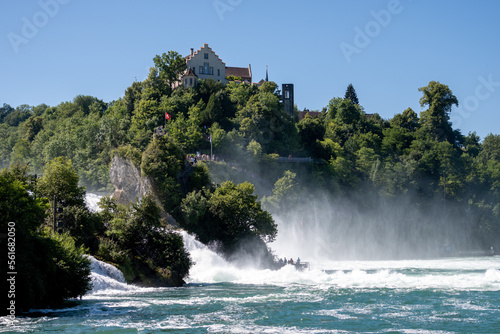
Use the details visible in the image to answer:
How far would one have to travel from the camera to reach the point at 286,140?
373 ft

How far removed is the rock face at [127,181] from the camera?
79175 mm

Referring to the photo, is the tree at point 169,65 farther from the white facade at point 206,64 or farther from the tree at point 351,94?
the tree at point 351,94

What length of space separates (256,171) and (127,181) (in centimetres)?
2777

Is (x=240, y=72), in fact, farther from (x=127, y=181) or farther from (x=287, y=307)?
(x=287, y=307)

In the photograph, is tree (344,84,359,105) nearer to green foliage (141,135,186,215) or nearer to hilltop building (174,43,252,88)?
hilltop building (174,43,252,88)

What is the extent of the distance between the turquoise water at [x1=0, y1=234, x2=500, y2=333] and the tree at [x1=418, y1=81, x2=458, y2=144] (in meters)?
90.3

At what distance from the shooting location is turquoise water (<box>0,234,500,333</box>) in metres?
35.5

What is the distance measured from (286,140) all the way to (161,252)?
5826cm

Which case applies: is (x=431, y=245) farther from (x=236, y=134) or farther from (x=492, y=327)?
(x=492, y=327)

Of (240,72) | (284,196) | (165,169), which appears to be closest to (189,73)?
(284,196)

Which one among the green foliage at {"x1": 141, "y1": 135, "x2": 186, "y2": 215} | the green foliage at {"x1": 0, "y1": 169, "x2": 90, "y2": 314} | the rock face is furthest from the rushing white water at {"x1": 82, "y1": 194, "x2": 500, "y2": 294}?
the rock face

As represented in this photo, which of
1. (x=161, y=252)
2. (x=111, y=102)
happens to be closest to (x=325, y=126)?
(x=111, y=102)

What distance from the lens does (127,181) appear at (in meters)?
82.1

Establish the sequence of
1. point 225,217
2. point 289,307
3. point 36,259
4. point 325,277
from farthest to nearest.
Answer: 1. point 225,217
2. point 325,277
3. point 289,307
4. point 36,259
